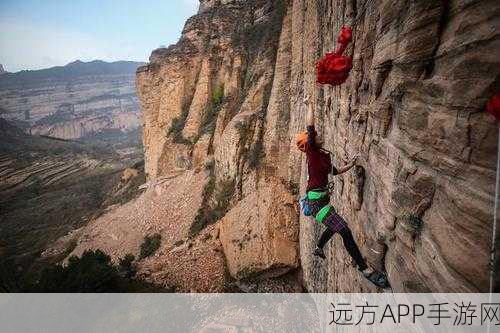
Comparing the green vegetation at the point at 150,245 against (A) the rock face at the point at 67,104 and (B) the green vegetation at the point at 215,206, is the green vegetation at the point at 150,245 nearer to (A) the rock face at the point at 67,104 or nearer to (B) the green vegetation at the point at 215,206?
(B) the green vegetation at the point at 215,206

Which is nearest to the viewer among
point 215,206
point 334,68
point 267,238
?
point 334,68

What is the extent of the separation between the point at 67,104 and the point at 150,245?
165 meters

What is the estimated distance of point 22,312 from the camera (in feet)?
39.5

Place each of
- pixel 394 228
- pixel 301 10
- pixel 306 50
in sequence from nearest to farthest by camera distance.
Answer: pixel 394 228 < pixel 306 50 < pixel 301 10

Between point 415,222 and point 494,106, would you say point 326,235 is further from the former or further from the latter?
point 494,106

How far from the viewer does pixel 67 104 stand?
156m

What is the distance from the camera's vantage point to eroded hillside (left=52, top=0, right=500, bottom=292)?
2.66m

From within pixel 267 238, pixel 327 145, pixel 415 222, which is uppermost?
pixel 327 145

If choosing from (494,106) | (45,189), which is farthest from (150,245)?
(45,189)

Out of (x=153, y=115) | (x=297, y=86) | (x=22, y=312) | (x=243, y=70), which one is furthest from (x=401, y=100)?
(x=153, y=115)

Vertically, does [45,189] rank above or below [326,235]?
below

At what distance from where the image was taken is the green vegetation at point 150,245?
1589 centimetres

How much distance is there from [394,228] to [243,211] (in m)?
10.3

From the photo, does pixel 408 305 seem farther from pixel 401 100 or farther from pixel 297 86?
pixel 297 86
